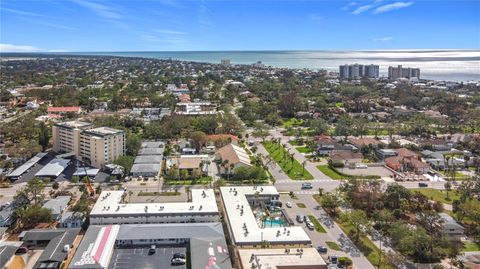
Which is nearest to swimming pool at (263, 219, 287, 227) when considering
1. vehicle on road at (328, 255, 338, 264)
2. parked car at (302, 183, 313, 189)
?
vehicle on road at (328, 255, 338, 264)

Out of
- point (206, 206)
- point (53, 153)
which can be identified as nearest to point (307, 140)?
point (206, 206)

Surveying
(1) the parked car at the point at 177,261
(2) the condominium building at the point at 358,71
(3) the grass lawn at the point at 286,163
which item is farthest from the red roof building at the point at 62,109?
(2) the condominium building at the point at 358,71

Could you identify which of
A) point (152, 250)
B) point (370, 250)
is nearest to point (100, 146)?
point (152, 250)

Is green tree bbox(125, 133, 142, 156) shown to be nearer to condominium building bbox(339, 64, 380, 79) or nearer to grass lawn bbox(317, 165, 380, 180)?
grass lawn bbox(317, 165, 380, 180)

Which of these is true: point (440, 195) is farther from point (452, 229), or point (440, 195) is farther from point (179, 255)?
point (179, 255)

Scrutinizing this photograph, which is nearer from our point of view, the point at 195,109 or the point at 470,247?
the point at 470,247

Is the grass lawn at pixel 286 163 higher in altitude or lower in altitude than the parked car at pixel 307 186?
higher

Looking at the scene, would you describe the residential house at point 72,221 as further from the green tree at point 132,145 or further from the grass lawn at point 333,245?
the green tree at point 132,145

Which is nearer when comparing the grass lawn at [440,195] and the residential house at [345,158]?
the grass lawn at [440,195]
